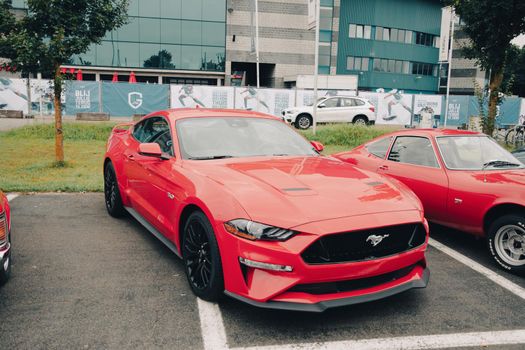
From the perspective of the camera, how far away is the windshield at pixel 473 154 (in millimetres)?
5227

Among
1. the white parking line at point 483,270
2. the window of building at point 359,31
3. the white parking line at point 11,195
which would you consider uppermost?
the window of building at point 359,31

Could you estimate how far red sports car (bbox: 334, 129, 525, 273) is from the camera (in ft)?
14.7

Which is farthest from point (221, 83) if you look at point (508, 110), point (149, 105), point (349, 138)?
point (349, 138)

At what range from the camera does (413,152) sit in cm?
587

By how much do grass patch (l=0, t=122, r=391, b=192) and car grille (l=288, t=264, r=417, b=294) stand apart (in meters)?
5.86

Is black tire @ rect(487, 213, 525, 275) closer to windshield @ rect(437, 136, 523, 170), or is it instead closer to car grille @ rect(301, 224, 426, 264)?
windshield @ rect(437, 136, 523, 170)

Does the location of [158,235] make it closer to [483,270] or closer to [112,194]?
[112,194]

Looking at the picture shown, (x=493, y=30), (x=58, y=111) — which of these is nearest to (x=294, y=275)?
(x=58, y=111)

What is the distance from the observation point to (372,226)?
3131 millimetres

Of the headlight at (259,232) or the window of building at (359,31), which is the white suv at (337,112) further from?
the window of building at (359,31)

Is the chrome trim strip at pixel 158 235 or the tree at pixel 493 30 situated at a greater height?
the tree at pixel 493 30

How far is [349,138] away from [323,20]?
3649cm

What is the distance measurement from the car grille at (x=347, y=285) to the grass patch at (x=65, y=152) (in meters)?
5.86

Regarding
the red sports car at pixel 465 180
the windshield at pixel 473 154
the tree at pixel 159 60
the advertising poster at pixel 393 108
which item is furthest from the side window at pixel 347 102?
the tree at pixel 159 60
